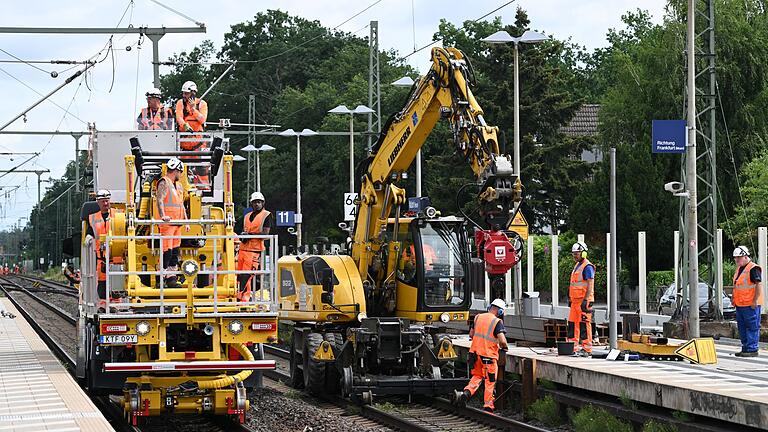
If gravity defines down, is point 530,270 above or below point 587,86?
below

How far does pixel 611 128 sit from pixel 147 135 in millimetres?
40684

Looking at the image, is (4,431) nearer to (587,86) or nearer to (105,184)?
(105,184)

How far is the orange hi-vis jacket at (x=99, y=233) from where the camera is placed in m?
16.6

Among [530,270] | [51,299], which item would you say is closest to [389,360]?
[530,270]

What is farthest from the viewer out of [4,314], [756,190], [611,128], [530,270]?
[611,128]

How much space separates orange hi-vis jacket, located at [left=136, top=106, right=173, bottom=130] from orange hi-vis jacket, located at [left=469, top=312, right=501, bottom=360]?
5721 millimetres

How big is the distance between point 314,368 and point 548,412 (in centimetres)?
427

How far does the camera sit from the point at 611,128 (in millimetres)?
57812

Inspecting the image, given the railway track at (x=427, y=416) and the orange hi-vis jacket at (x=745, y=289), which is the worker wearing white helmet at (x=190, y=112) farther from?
the orange hi-vis jacket at (x=745, y=289)

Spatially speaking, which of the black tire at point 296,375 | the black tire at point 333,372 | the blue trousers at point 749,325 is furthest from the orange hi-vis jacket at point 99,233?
the blue trousers at point 749,325

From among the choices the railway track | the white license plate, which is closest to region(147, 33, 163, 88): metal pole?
the railway track

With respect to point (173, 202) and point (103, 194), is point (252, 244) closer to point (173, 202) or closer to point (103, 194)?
point (103, 194)

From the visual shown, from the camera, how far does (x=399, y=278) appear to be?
21203 mm

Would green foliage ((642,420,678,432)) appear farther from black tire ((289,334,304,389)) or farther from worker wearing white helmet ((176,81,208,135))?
black tire ((289,334,304,389))
